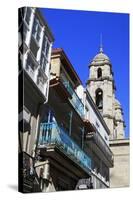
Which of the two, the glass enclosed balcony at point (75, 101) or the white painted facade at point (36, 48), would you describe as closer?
the white painted facade at point (36, 48)

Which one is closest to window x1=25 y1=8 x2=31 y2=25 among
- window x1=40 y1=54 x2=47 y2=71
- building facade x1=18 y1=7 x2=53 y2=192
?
building facade x1=18 y1=7 x2=53 y2=192

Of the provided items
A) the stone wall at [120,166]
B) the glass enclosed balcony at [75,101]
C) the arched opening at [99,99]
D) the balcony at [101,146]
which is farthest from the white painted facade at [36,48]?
the arched opening at [99,99]

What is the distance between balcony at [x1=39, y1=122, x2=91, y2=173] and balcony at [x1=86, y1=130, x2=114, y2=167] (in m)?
0.38

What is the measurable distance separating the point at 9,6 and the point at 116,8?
191 centimetres

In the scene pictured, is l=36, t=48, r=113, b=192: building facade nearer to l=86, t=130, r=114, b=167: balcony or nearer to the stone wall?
l=86, t=130, r=114, b=167: balcony

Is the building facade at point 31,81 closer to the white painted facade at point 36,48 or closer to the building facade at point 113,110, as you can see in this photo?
the white painted facade at point 36,48

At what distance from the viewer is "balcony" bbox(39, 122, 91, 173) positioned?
6.21m

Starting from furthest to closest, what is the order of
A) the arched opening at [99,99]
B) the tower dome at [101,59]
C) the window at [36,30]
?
the arched opening at [99,99], the tower dome at [101,59], the window at [36,30]

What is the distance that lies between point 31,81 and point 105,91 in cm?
232

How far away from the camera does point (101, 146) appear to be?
7.45 m

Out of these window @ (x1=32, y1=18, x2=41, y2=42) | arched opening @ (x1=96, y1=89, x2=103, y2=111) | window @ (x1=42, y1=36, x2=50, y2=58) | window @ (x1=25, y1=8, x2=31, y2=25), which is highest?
window @ (x1=25, y1=8, x2=31, y2=25)

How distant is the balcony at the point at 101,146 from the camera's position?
7.29 metres

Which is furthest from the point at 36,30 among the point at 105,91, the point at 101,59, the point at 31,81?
the point at 105,91

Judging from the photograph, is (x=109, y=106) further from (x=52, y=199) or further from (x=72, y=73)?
(x=52, y=199)
